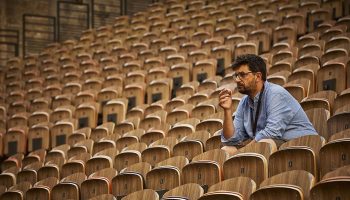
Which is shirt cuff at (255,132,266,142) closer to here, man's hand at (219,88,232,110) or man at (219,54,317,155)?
man at (219,54,317,155)

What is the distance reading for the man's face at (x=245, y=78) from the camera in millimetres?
2398

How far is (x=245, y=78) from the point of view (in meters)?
2.40

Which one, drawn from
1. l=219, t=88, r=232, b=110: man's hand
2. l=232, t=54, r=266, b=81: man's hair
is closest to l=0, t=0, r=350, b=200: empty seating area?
l=219, t=88, r=232, b=110: man's hand

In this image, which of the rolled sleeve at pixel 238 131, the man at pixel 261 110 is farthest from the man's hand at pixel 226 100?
the rolled sleeve at pixel 238 131

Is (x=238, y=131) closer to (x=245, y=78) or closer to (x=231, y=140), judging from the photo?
(x=231, y=140)

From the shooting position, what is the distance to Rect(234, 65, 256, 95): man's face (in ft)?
7.87

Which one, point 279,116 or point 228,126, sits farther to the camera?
point 228,126

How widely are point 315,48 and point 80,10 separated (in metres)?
4.21

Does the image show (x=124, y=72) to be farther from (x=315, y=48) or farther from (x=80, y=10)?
(x=80, y=10)

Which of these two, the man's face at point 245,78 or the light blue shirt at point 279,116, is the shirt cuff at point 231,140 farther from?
the man's face at point 245,78

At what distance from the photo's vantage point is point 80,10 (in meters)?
7.73

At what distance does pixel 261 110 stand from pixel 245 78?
14 centimetres

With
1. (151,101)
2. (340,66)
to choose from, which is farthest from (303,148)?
(151,101)

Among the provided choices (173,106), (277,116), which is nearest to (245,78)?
(277,116)
